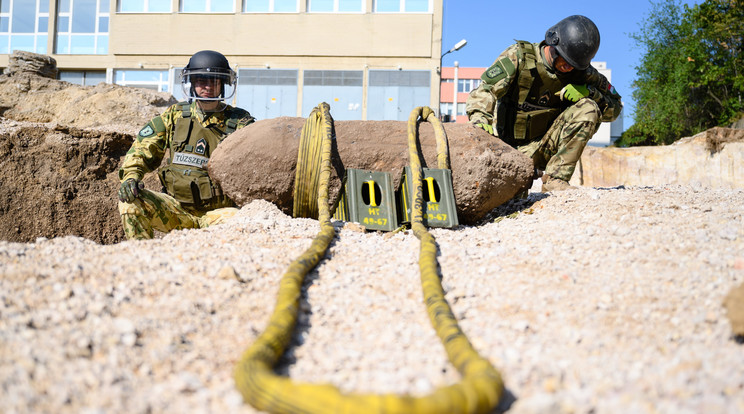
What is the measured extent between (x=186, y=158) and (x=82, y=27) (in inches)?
668

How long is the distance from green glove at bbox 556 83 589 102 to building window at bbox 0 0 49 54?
60.1ft

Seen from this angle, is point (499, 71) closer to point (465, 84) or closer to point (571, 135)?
point (571, 135)

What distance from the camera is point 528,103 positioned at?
14.8ft

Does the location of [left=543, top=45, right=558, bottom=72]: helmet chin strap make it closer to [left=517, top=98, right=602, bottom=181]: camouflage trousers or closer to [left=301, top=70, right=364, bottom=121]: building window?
[left=517, top=98, right=602, bottom=181]: camouflage trousers

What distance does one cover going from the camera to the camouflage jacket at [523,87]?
4129mm

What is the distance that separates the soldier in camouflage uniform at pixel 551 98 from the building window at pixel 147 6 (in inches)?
608

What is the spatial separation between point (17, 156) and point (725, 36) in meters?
13.9

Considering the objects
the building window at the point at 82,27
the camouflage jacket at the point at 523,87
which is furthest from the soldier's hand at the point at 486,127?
the building window at the point at 82,27

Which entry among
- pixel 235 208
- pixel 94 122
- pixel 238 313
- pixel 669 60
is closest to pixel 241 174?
pixel 235 208

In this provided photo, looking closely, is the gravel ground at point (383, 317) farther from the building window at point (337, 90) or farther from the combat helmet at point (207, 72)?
the building window at point (337, 90)

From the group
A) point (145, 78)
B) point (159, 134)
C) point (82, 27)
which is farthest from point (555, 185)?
point (82, 27)

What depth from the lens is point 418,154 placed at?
11.1ft

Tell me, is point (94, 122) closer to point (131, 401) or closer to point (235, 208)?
point (235, 208)

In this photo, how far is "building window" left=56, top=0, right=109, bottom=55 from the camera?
17.5 m
